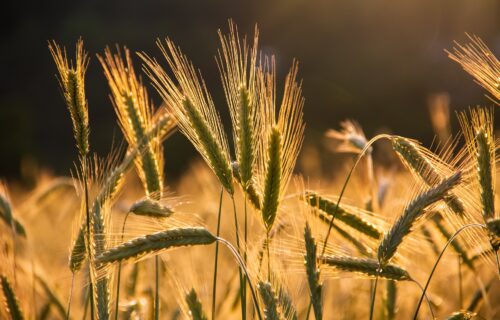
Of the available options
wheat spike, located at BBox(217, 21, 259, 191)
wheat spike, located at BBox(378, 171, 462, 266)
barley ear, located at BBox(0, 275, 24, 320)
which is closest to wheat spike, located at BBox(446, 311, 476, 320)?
wheat spike, located at BBox(378, 171, 462, 266)

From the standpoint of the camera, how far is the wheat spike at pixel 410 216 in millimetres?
1521

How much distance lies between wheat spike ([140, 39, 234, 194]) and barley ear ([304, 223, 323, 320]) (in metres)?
0.25

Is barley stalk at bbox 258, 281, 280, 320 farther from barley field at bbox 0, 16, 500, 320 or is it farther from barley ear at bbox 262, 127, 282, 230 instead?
barley ear at bbox 262, 127, 282, 230

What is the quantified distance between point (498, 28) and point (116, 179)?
16.4m

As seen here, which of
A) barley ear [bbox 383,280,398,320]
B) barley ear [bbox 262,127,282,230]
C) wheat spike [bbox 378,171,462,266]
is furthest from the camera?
barley ear [bbox 383,280,398,320]

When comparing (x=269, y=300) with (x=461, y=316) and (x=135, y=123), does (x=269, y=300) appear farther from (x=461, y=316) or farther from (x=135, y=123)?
(x=135, y=123)

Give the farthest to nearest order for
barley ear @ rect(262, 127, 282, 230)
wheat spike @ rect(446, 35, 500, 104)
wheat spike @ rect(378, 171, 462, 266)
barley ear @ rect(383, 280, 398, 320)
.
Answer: barley ear @ rect(383, 280, 398, 320)
wheat spike @ rect(446, 35, 500, 104)
barley ear @ rect(262, 127, 282, 230)
wheat spike @ rect(378, 171, 462, 266)

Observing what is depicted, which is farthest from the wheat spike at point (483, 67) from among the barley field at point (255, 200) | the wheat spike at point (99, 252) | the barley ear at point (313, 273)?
the wheat spike at point (99, 252)

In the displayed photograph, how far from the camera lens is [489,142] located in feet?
5.38

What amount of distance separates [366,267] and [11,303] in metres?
1.14

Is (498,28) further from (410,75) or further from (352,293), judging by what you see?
(352,293)

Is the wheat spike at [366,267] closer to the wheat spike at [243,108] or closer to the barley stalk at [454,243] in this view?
the wheat spike at [243,108]

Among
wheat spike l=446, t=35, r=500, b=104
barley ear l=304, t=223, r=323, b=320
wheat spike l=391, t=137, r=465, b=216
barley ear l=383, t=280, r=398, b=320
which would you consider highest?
wheat spike l=446, t=35, r=500, b=104

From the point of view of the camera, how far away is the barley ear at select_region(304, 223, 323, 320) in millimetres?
1533
